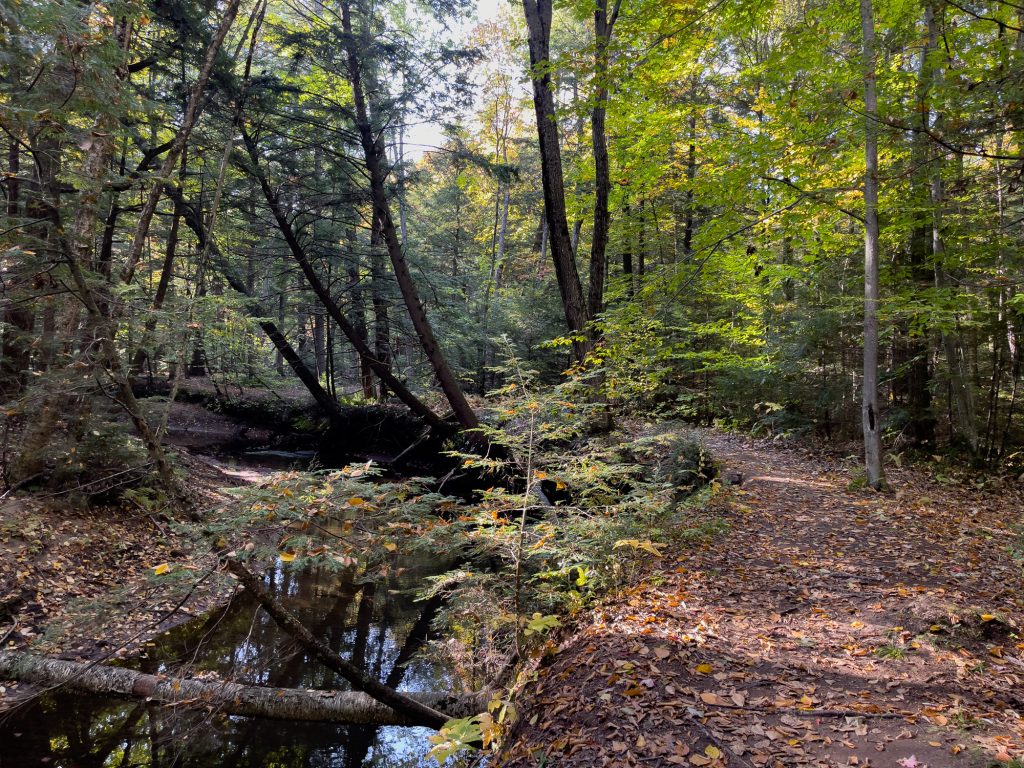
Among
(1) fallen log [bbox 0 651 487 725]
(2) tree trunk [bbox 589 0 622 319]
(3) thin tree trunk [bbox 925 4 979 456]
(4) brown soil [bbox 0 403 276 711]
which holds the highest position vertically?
(2) tree trunk [bbox 589 0 622 319]

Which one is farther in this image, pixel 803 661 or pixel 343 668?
pixel 343 668

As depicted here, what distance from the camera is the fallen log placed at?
173 inches

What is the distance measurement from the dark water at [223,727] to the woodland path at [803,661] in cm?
208

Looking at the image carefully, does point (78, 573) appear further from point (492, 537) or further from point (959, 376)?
point (959, 376)

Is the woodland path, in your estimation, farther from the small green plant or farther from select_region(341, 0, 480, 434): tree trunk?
select_region(341, 0, 480, 434): tree trunk

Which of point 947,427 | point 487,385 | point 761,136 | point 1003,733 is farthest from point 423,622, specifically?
point 487,385

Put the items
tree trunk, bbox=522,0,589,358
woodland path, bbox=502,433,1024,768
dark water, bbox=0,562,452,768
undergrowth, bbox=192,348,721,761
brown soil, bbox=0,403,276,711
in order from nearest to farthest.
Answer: woodland path, bbox=502,433,1024,768 → undergrowth, bbox=192,348,721,761 → dark water, bbox=0,562,452,768 → brown soil, bbox=0,403,276,711 → tree trunk, bbox=522,0,589,358

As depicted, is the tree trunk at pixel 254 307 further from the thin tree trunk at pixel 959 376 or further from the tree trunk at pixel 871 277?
the thin tree trunk at pixel 959 376

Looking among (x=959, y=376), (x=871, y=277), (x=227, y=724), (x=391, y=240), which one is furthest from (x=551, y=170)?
(x=227, y=724)

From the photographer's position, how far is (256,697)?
446cm

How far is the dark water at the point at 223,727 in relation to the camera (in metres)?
4.34

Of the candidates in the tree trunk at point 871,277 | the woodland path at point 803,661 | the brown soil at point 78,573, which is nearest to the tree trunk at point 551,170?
the tree trunk at point 871,277

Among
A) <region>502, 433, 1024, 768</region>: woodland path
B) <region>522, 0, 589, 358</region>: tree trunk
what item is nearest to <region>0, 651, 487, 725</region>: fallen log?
<region>502, 433, 1024, 768</region>: woodland path

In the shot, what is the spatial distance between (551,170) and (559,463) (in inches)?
202
